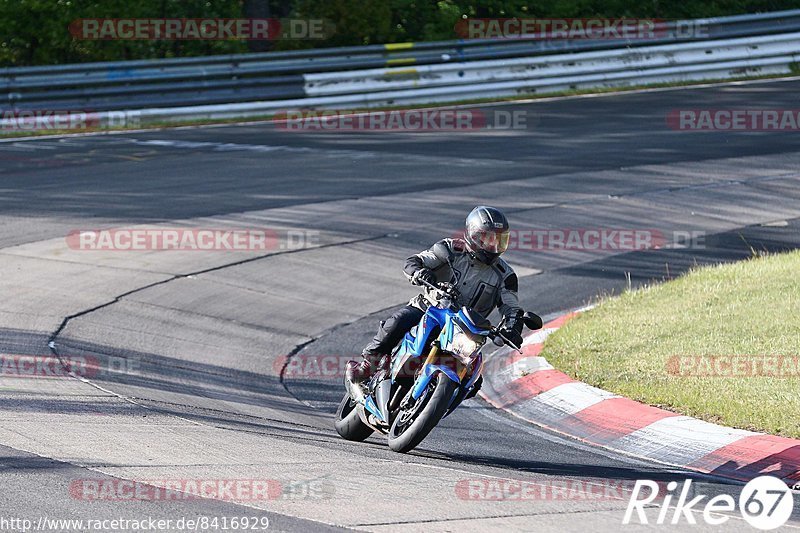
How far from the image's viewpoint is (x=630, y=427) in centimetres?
839

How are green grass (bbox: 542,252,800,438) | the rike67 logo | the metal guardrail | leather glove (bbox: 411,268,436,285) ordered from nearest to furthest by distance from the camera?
the rike67 logo → leather glove (bbox: 411,268,436,285) → green grass (bbox: 542,252,800,438) → the metal guardrail

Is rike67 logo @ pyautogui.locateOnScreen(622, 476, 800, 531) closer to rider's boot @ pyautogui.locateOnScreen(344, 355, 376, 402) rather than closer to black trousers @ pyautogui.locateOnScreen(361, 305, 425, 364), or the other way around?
black trousers @ pyautogui.locateOnScreen(361, 305, 425, 364)

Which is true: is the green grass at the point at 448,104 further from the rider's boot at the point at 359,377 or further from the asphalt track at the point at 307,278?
the rider's boot at the point at 359,377

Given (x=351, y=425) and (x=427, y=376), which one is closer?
(x=427, y=376)

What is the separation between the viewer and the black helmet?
748 centimetres

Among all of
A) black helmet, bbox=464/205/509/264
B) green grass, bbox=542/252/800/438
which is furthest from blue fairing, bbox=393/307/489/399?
green grass, bbox=542/252/800/438

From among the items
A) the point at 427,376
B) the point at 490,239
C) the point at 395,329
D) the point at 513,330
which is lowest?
the point at 427,376

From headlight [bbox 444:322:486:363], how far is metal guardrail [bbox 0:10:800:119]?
683 inches

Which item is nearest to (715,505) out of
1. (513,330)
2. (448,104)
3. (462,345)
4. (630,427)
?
(513,330)

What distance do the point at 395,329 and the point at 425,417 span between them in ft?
2.65

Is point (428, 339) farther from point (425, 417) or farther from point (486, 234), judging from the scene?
point (486, 234)

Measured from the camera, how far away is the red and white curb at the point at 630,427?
295 inches

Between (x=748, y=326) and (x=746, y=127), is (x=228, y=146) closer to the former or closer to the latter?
(x=746, y=127)

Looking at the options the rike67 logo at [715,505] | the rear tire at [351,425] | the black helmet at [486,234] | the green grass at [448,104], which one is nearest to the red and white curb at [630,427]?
the rike67 logo at [715,505]
